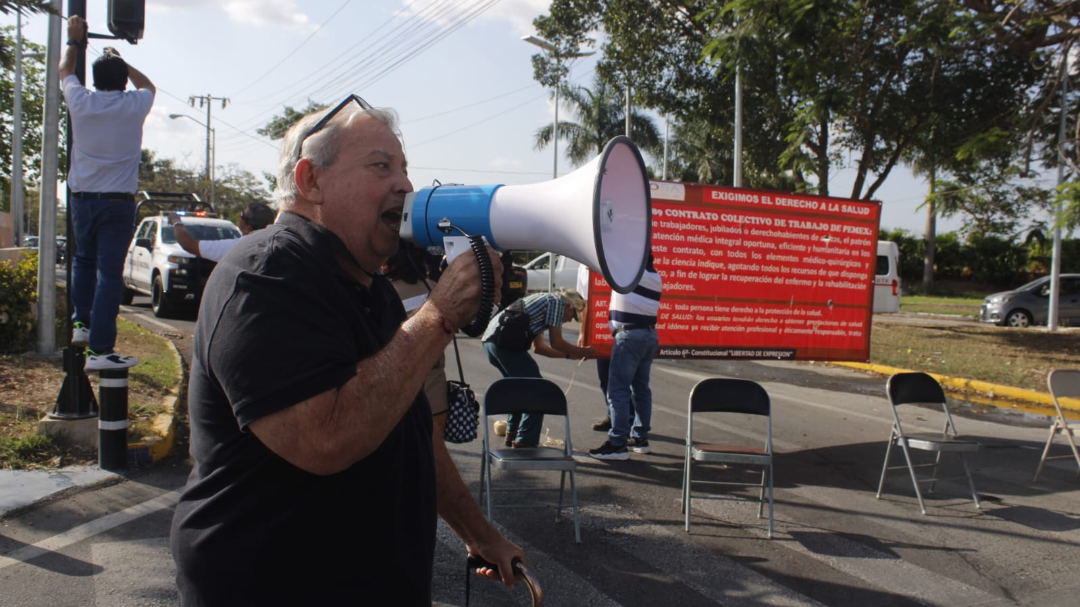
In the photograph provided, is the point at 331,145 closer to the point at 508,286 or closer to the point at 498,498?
the point at 508,286

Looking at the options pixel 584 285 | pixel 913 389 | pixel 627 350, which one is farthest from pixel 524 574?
pixel 584 285

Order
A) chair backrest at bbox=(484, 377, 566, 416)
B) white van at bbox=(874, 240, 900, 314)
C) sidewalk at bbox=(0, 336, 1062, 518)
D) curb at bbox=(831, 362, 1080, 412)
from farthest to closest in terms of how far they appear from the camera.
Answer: white van at bbox=(874, 240, 900, 314)
curb at bbox=(831, 362, 1080, 412)
chair backrest at bbox=(484, 377, 566, 416)
sidewalk at bbox=(0, 336, 1062, 518)

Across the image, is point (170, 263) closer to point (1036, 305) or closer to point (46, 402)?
point (46, 402)

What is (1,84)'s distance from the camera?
532 inches

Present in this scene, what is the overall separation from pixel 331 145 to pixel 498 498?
4032 millimetres

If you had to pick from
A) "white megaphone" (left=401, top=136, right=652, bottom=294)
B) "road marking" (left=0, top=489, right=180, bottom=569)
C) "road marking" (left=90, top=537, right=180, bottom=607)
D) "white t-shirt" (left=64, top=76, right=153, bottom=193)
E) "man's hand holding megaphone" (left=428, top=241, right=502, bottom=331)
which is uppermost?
"white t-shirt" (left=64, top=76, right=153, bottom=193)

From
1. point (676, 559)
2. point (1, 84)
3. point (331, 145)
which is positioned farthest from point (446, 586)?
point (1, 84)

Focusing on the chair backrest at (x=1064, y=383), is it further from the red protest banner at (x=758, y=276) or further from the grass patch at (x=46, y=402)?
the grass patch at (x=46, y=402)

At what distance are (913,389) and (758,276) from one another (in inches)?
74.6

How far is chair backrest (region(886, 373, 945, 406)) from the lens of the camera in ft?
19.6

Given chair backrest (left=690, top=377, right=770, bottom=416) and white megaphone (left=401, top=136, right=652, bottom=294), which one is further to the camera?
chair backrest (left=690, top=377, right=770, bottom=416)

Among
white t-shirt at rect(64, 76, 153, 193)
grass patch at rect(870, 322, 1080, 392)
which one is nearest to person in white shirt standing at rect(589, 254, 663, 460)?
white t-shirt at rect(64, 76, 153, 193)

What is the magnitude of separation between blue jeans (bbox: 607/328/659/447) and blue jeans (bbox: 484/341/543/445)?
2.01 feet

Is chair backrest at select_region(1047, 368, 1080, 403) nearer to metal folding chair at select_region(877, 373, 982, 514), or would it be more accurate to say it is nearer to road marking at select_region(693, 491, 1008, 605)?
metal folding chair at select_region(877, 373, 982, 514)
